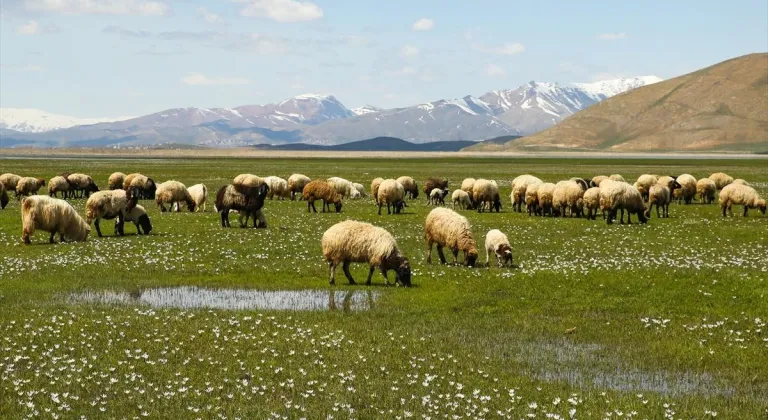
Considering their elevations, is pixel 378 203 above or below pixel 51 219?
below

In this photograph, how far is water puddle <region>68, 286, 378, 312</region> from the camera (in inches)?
787

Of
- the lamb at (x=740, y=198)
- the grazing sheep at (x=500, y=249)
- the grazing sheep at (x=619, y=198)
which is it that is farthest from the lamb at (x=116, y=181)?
the lamb at (x=740, y=198)

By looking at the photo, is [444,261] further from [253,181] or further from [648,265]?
[253,181]

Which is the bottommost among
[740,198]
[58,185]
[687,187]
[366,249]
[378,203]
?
[378,203]

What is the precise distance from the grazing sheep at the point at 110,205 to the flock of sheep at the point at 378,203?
4 centimetres

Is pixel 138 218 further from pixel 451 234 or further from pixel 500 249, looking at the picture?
pixel 500 249

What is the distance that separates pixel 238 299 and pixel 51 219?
41.7ft

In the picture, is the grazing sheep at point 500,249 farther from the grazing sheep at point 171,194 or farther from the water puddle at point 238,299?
the grazing sheep at point 171,194

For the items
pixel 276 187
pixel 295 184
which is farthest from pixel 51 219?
pixel 295 184

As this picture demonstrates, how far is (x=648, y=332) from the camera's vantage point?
56.8 feet

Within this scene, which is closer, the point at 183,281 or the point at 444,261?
the point at 183,281

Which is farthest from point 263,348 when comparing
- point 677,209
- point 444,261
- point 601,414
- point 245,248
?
point 677,209

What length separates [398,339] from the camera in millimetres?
16422

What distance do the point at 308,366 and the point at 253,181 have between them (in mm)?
36737
